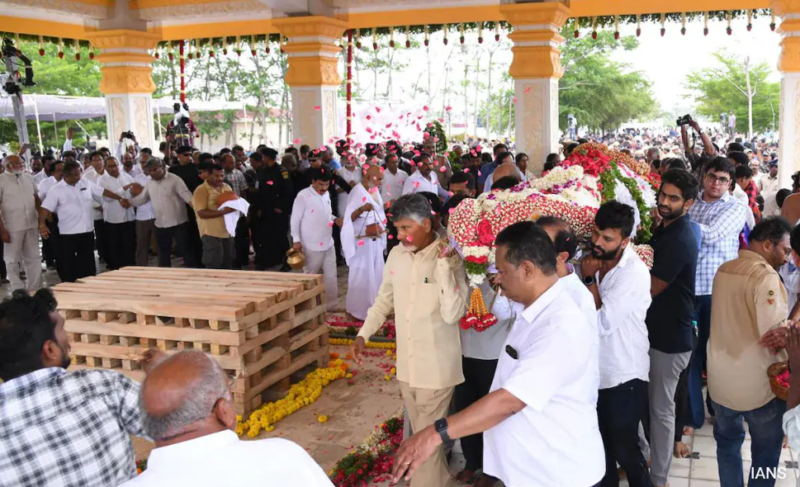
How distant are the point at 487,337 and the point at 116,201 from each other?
6.78 meters

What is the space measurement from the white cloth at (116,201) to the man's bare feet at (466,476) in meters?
6.50

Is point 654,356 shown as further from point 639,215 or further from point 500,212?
point 500,212

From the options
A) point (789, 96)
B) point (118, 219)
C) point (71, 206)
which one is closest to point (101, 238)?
point (118, 219)

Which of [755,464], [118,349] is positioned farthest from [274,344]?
[755,464]

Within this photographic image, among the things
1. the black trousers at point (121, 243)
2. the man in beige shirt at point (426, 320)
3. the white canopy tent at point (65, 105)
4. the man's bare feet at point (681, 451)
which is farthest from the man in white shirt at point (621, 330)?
the white canopy tent at point (65, 105)

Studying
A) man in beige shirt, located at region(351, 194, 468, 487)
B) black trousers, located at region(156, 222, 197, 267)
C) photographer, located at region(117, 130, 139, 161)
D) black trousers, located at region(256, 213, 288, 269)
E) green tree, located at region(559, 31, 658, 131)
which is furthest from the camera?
green tree, located at region(559, 31, 658, 131)

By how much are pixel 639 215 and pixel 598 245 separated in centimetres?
90

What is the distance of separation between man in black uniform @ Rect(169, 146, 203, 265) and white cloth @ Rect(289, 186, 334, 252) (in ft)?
7.88

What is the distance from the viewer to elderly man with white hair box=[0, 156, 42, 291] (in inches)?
307

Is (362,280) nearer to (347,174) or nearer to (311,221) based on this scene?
(311,221)

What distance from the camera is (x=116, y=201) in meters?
9.05

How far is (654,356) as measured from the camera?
3566mm

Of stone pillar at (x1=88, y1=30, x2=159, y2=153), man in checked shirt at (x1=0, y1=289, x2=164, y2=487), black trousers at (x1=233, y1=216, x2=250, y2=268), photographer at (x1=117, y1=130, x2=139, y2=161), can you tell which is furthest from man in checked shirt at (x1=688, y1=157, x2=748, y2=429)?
stone pillar at (x1=88, y1=30, x2=159, y2=153)

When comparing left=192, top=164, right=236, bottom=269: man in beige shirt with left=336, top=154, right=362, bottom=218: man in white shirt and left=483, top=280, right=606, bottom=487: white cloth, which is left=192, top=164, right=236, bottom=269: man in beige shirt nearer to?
left=336, top=154, right=362, bottom=218: man in white shirt
